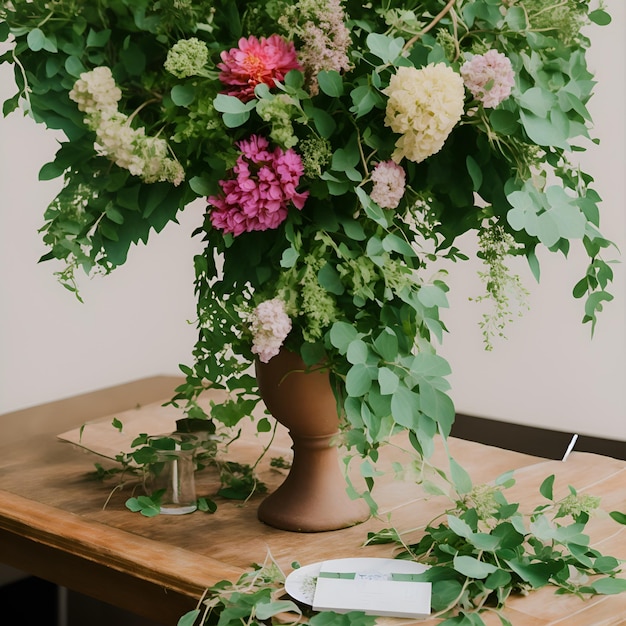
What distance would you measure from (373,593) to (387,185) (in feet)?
1.41

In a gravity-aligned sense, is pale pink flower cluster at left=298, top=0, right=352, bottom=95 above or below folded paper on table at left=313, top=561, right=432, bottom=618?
above

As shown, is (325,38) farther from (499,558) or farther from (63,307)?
(63,307)

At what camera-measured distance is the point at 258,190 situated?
3.50 feet

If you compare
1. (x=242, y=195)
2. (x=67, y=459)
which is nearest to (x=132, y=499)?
(x=67, y=459)

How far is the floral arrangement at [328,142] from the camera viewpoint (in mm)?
1058

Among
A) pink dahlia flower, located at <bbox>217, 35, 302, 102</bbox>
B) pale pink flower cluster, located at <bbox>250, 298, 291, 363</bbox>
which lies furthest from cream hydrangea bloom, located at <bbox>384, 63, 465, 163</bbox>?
pale pink flower cluster, located at <bbox>250, 298, 291, 363</bbox>

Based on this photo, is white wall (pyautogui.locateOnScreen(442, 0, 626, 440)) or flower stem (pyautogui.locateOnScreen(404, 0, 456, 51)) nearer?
flower stem (pyautogui.locateOnScreen(404, 0, 456, 51))

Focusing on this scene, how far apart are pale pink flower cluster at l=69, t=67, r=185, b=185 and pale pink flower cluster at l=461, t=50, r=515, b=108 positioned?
34 cm

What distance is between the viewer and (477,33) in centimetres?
110

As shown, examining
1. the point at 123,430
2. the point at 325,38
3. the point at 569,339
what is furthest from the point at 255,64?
the point at 569,339

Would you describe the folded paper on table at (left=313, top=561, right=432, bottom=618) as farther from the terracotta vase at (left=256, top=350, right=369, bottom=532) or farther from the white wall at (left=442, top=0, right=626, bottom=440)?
the white wall at (left=442, top=0, right=626, bottom=440)

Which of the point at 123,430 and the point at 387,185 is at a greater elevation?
the point at 387,185

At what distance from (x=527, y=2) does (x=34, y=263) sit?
181cm

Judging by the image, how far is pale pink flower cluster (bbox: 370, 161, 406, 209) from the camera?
1068 millimetres
